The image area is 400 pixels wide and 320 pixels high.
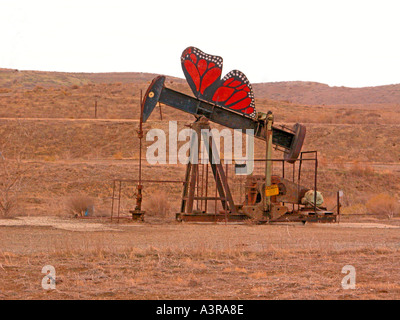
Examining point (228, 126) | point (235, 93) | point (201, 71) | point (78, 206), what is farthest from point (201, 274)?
point (78, 206)

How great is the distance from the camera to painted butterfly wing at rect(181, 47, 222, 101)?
17094 millimetres

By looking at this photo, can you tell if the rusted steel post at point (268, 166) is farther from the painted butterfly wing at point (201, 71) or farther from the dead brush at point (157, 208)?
the dead brush at point (157, 208)

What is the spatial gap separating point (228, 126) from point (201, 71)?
1.65m

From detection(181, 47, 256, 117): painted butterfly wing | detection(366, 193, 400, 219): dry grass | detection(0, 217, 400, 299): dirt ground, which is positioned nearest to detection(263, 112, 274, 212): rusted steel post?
detection(181, 47, 256, 117): painted butterfly wing

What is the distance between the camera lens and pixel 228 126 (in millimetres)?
17719

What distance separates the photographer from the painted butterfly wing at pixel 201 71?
1709 cm

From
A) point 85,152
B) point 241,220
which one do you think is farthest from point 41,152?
point 241,220

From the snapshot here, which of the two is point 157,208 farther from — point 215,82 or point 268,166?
point 215,82

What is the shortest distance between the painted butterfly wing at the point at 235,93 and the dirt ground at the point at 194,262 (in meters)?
3.60

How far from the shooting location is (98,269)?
31.3ft

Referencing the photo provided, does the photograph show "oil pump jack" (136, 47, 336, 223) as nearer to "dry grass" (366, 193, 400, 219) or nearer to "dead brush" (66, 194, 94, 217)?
"dead brush" (66, 194, 94, 217)

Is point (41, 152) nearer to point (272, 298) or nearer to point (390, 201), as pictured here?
point (390, 201)
